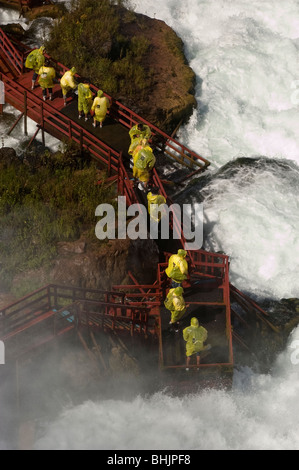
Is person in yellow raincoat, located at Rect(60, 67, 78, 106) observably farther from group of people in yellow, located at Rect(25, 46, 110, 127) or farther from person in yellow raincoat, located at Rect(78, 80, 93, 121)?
person in yellow raincoat, located at Rect(78, 80, 93, 121)

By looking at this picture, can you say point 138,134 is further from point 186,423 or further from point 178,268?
point 186,423

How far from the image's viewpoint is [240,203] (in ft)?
70.3

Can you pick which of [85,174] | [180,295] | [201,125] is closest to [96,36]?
[201,125]

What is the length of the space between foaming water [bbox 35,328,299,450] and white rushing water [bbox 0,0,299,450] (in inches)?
1.0

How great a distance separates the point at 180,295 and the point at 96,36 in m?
13.1

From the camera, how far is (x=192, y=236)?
20.5m

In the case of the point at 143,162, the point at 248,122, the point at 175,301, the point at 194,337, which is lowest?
the point at 194,337

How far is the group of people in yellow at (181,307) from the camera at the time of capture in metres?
16.1

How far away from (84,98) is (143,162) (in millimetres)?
3466

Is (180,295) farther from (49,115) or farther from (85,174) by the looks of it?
(49,115)

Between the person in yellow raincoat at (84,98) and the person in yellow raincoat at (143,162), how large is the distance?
2817 mm

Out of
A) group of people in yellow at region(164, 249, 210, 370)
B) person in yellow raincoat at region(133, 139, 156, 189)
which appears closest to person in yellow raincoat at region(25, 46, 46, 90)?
person in yellow raincoat at region(133, 139, 156, 189)

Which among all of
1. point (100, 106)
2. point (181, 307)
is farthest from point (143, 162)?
point (181, 307)

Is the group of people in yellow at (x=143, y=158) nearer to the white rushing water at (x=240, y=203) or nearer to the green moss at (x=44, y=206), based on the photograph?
the green moss at (x=44, y=206)
